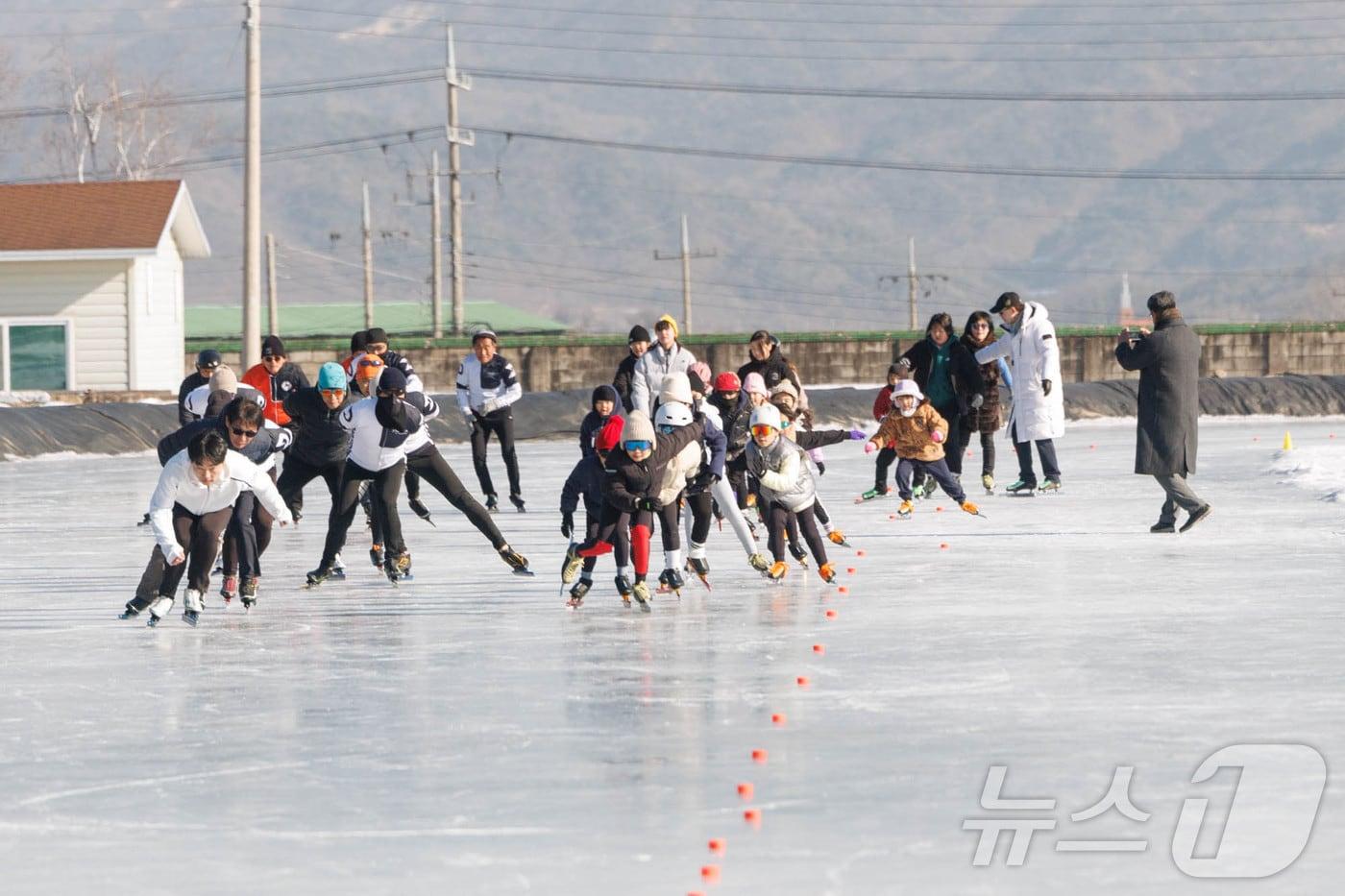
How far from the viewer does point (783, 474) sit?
12.5 meters

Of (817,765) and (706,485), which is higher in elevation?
(706,485)

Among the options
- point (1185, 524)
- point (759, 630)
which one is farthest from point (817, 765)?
point (1185, 524)

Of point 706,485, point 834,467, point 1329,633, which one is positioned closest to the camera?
point 1329,633

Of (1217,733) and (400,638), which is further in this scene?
(400,638)

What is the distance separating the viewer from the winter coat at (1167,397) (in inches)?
593

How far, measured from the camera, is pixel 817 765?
717 cm

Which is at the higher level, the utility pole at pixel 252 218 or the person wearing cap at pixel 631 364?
the utility pole at pixel 252 218

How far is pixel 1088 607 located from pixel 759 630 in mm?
1983

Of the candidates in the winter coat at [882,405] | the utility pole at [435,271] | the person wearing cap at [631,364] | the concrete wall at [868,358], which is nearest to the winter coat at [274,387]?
the person wearing cap at [631,364]

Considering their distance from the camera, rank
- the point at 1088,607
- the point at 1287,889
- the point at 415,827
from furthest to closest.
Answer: the point at 1088,607
the point at 415,827
the point at 1287,889

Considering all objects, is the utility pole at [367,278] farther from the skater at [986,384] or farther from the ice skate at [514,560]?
the ice skate at [514,560]

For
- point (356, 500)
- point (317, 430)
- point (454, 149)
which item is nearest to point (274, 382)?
point (317, 430)

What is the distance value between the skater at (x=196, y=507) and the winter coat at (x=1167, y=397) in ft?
22.8

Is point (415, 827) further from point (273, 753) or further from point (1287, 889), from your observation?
point (1287, 889)
